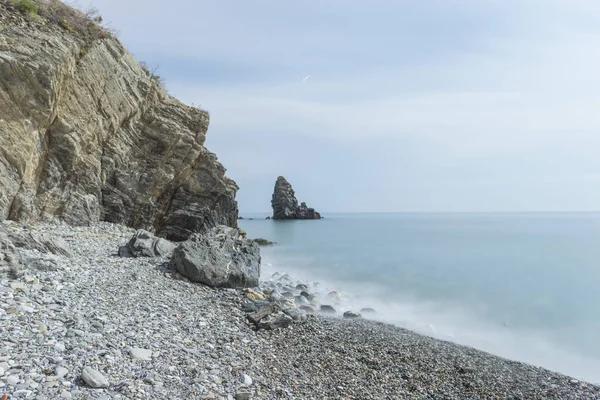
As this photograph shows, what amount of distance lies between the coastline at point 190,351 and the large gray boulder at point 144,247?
168 centimetres

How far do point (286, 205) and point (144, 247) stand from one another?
348 feet

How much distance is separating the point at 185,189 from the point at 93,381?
64.9 ft

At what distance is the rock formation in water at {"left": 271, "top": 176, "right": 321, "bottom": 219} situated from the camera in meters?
120

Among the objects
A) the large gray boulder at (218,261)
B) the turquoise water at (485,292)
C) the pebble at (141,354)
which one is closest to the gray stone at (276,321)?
the large gray boulder at (218,261)

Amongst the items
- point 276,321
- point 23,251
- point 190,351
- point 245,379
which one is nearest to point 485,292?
point 276,321

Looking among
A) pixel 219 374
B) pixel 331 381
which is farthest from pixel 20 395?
pixel 331 381

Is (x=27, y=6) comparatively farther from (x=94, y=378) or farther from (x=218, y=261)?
(x=94, y=378)

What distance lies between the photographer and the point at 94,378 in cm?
518

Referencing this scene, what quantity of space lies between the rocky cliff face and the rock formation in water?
93020 mm

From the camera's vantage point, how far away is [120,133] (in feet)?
69.1

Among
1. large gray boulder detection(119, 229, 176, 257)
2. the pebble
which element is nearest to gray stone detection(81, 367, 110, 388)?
the pebble

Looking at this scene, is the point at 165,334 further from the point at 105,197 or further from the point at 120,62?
the point at 120,62

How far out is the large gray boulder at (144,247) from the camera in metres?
13.9

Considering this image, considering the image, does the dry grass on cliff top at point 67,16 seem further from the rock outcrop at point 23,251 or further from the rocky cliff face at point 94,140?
the rock outcrop at point 23,251
